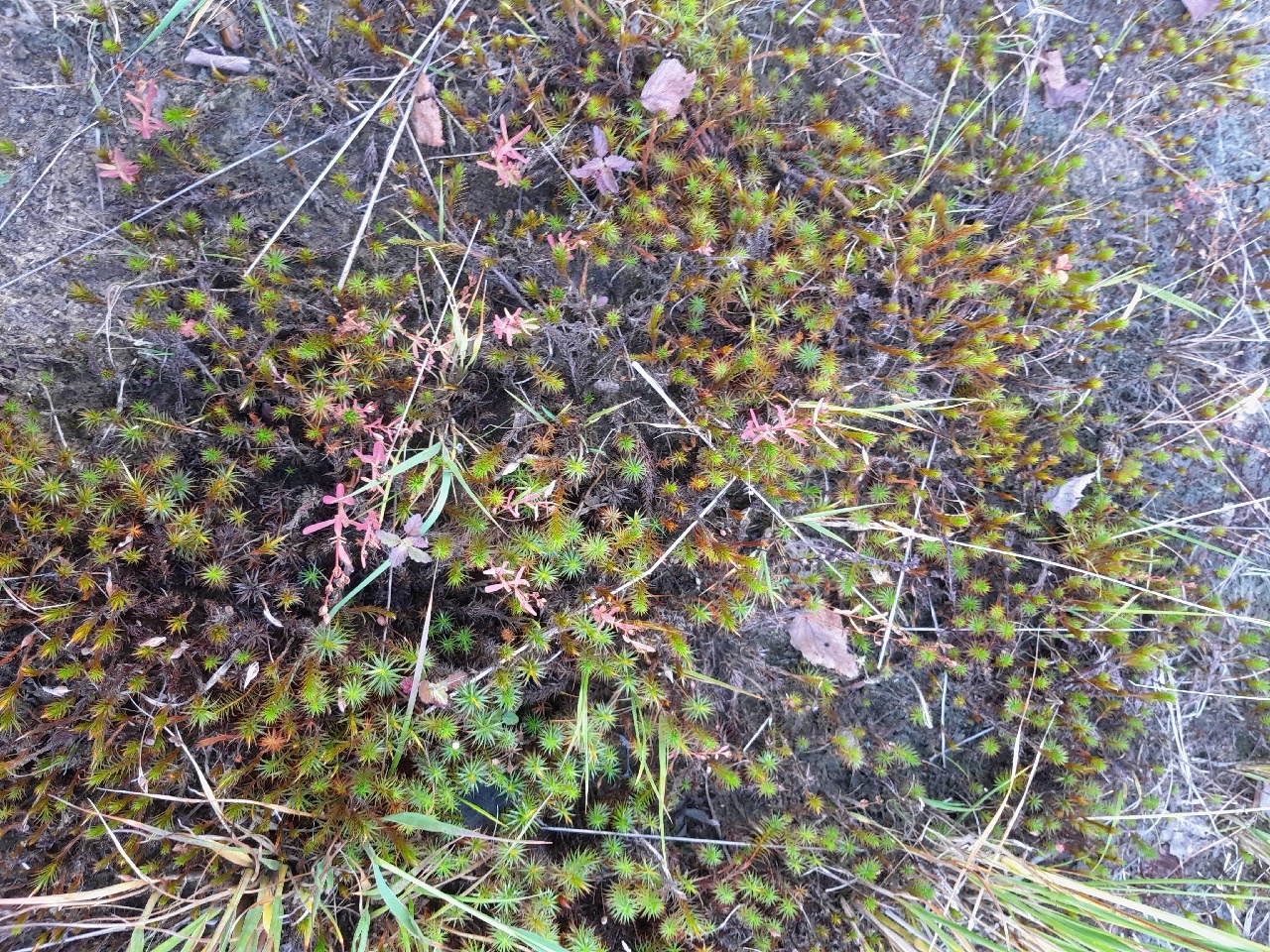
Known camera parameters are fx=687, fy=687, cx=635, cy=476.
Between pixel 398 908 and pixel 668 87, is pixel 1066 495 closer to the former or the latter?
pixel 668 87

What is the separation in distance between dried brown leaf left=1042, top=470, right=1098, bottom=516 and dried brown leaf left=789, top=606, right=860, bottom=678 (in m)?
1.21

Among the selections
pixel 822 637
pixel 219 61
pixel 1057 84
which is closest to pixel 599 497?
pixel 822 637

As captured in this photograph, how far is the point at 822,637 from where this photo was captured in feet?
10.6

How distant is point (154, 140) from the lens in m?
2.87

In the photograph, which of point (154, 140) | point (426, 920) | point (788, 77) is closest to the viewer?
point (426, 920)

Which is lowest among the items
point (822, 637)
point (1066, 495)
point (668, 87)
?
point (822, 637)

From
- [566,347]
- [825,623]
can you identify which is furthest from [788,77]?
[825,623]

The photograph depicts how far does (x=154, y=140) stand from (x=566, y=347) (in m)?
1.91

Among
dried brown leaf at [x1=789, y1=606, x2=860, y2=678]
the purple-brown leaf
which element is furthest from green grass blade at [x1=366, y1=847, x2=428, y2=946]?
the purple-brown leaf

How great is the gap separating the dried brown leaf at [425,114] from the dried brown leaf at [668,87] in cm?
91

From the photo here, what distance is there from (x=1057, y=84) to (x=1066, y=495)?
2.07m

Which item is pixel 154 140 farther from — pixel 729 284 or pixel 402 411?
pixel 729 284

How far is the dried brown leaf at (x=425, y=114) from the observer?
300 centimetres

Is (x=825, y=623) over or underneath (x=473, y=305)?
underneath
